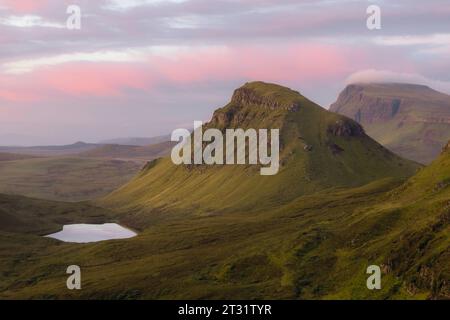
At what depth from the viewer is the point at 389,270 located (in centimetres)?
16612

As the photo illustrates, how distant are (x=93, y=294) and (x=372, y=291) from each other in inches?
3324

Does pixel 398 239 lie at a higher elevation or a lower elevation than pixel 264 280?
higher

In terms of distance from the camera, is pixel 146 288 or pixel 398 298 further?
pixel 146 288

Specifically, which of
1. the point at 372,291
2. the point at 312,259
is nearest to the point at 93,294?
the point at 312,259

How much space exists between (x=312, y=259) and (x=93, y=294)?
6751 centimetres

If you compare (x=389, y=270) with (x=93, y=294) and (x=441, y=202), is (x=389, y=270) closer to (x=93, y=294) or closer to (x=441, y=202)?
(x=441, y=202)

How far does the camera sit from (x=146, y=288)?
196625 millimetres
